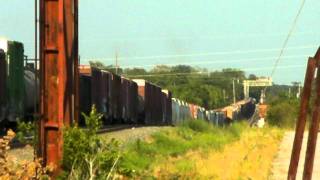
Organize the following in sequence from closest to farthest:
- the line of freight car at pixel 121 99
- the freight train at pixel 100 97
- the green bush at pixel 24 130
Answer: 1. the green bush at pixel 24 130
2. the freight train at pixel 100 97
3. the line of freight car at pixel 121 99

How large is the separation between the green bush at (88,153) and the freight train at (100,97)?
1501mm

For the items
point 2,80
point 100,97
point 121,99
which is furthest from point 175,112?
point 2,80

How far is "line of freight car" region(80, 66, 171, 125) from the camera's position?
1115 inches

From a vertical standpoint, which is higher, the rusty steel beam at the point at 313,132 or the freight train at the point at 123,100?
the rusty steel beam at the point at 313,132

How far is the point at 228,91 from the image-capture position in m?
136

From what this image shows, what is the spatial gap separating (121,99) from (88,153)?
87.5 ft

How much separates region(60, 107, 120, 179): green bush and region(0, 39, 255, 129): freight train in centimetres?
150

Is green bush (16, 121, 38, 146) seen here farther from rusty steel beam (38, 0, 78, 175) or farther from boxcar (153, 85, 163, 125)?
boxcar (153, 85, 163, 125)

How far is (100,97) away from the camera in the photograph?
2984 centimetres

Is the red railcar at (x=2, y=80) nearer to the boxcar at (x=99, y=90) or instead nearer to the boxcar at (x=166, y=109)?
the boxcar at (x=99, y=90)

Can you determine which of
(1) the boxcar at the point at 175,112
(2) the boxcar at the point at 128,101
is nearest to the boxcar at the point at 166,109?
(1) the boxcar at the point at 175,112

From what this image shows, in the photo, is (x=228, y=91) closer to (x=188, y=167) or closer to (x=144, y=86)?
(x=144, y=86)

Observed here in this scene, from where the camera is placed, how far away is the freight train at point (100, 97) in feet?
64.3

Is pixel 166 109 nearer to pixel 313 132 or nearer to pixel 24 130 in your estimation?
pixel 24 130
